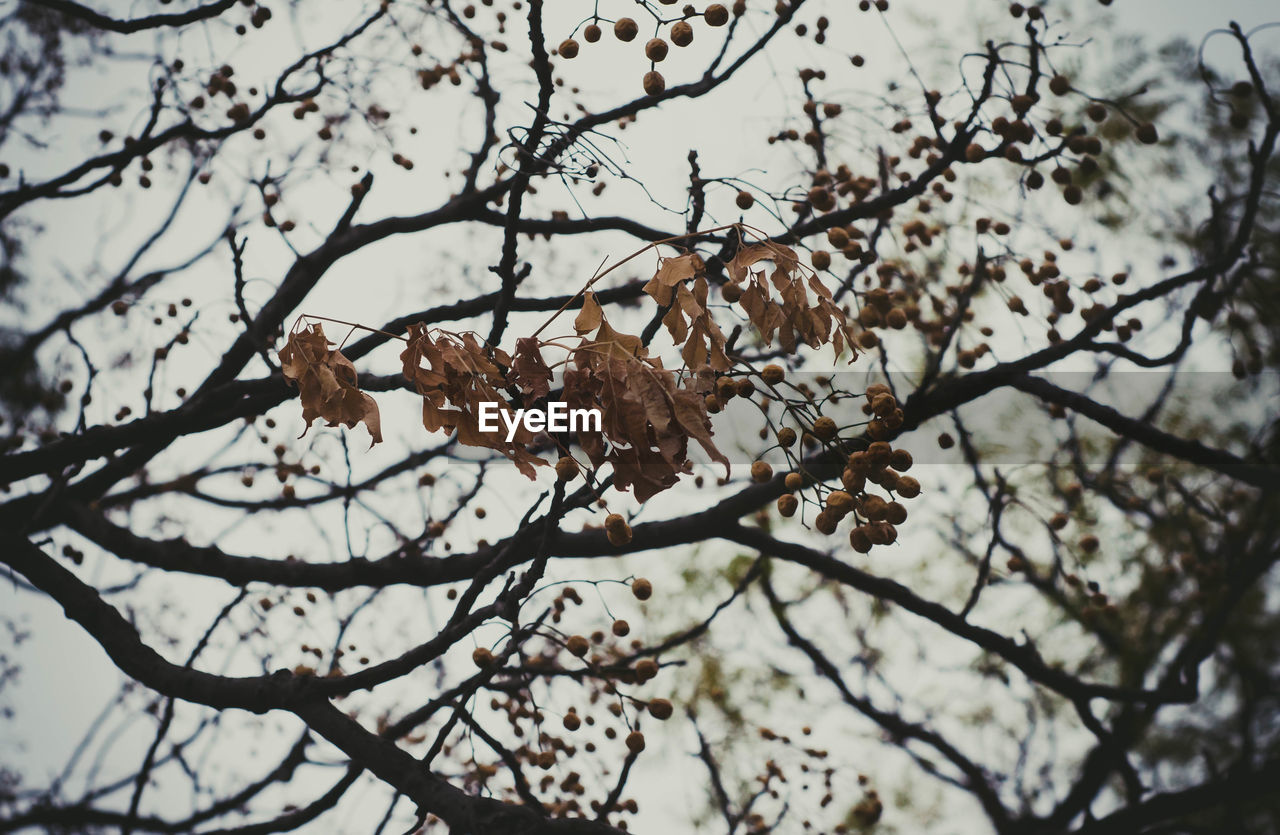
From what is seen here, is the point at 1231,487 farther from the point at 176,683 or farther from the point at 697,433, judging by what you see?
the point at 176,683

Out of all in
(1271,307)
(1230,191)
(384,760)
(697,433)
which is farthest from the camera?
(1230,191)

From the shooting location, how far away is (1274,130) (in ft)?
11.8

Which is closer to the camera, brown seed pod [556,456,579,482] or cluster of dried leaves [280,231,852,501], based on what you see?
cluster of dried leaves [280,231,852,501]

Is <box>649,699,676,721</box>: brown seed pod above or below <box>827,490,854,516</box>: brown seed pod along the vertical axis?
below

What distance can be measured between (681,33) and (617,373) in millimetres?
1375

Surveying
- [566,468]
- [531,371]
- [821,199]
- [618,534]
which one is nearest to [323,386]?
[531,371]

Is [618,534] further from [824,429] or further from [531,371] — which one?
[824,429]

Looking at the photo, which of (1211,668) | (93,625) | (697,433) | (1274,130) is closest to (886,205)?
(1274,130)

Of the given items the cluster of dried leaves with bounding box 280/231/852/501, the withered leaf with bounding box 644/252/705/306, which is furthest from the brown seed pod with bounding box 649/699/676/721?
the withered leaf with bounding box 644/252/705/306

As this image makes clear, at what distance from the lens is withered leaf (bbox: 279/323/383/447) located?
7.45 feet

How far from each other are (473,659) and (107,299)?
12.6ft

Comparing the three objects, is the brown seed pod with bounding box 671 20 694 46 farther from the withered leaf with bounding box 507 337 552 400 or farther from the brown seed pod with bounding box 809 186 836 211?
the withered leaf with bounding box 507 337 552 400

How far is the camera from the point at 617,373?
185cm

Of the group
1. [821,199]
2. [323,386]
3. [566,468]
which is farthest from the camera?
[821,199]
